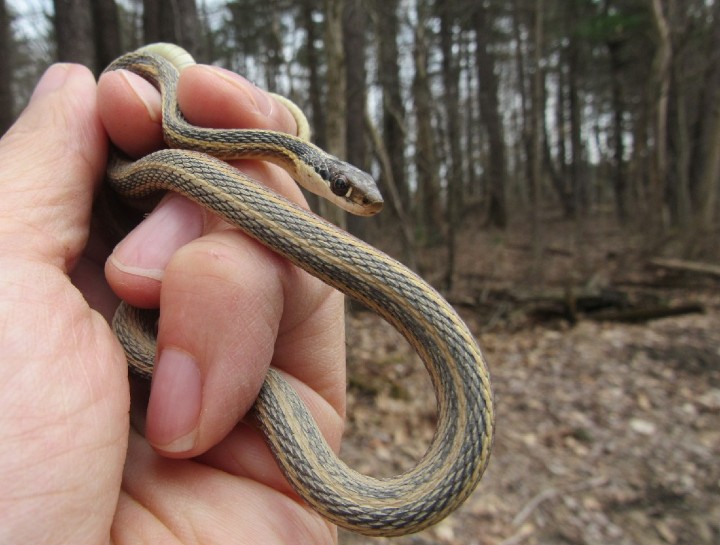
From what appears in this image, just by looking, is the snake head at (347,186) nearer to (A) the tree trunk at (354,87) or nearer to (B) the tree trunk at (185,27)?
(B) the tree trunk at (185,27)

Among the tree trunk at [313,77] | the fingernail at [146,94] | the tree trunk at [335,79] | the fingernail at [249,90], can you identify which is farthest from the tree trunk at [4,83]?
the tree trunk at [313,77]

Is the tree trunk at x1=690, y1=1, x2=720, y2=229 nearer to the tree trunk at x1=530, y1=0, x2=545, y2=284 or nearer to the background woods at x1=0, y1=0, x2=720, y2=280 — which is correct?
the background woods at x1=0, y1=0, x2=720, y2=280

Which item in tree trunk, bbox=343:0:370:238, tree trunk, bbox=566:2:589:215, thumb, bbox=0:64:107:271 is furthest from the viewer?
tree trunk, bbox=566:2:589:215

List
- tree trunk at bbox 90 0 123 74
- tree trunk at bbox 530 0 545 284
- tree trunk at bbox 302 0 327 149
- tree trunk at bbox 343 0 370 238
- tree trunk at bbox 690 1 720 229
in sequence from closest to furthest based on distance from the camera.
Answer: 1. tree trunk at bbox 90 0 123 74
2. tree trunk at bbox 343 0 370 238
3. tree trunk at bbox 530 0 545 284
4. tree trunk at bbox 690 1 720 229
5. tree trunk at bbox 302 0 327 149

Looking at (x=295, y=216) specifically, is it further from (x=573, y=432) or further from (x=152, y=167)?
(x=573, y=432)

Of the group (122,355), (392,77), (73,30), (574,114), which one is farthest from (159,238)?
(574,114)

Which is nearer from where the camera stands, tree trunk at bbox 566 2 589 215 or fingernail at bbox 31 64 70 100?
fingernail at bbox 31 64 70 100

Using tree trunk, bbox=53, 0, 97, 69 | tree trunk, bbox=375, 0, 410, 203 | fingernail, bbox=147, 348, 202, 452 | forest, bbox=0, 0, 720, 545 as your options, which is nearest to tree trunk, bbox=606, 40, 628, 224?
forest, bbox=0, 0, 720, 545
